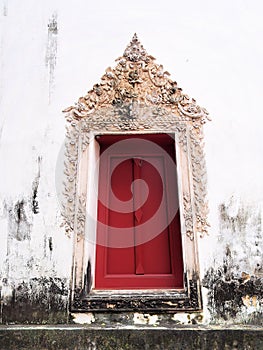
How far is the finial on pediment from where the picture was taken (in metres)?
5.66

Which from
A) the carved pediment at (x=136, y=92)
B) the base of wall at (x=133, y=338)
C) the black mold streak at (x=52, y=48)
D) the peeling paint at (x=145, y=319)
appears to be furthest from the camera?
the black mold streak at (x=52, y=48)

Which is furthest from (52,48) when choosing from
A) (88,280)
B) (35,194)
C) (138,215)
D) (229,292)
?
(229,292)

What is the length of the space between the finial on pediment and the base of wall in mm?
3441

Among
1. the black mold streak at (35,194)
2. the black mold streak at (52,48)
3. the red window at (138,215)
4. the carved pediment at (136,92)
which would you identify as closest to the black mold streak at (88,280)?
the red window at (138,215)

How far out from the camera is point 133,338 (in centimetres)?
378

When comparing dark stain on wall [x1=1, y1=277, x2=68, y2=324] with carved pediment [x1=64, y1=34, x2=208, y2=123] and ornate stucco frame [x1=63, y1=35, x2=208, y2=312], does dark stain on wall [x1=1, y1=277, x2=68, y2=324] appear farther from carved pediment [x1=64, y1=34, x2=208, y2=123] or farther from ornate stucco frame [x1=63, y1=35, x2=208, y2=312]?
carved pediment [x1=64, y1=34, x2=208, y2=123]

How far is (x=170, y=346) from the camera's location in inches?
147

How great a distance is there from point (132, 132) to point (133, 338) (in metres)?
2.47

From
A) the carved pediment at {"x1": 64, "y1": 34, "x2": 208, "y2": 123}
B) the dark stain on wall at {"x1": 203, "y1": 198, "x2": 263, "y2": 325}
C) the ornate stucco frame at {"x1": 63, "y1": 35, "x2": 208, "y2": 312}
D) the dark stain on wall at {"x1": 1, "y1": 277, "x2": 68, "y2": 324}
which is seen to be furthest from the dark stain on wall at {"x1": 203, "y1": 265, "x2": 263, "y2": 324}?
the carved pediment at {"x1": 64, "y1": 34, "x2": 208, "y2": 123}

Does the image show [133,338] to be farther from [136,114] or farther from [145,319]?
[136,114]

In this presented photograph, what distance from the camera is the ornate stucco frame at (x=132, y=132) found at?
4602 millimetres

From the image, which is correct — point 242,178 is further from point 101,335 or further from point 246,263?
point 101,335

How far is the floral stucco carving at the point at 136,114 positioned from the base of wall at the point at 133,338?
52.7 inches

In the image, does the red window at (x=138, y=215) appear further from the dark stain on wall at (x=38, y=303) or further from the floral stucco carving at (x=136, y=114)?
the dark stain on wall at (x=38, y=303)
